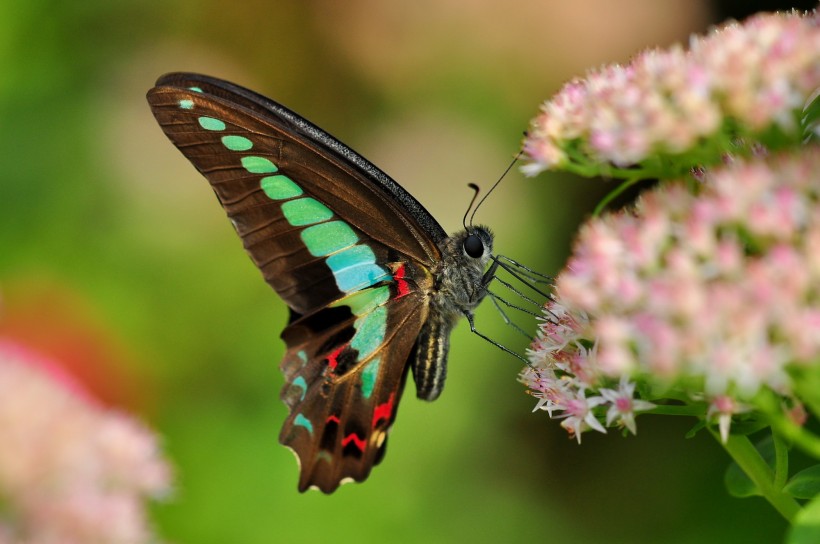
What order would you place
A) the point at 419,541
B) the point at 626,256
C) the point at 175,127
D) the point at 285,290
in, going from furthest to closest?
the point at 419,541 < the point at 285,290 < the point at 175,127 < the point at 626,256

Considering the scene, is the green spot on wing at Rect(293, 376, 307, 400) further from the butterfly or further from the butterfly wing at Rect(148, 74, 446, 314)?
the butterfly wing at Rect(148, 74, 446, 314)

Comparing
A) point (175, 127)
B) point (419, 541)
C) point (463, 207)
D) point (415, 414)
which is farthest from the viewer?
point (463, 207)

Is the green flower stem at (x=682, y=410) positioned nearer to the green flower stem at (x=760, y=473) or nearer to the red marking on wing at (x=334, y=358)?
the green flower stem at (x=760, y=473)

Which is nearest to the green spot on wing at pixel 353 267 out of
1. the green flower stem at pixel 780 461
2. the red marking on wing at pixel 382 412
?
the red marking on wing at pixel 382 412

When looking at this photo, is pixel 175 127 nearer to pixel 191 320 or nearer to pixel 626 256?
pixel 626 256

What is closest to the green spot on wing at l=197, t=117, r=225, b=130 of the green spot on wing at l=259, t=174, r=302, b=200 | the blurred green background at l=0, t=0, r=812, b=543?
the green spot on wing at l=259, t=174, r=302, b=200

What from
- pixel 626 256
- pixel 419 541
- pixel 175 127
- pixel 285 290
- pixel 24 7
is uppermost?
pixel 24 7

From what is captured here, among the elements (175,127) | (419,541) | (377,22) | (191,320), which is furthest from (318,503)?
(377,22)
